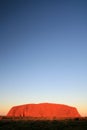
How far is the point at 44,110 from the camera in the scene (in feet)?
Answer: 492

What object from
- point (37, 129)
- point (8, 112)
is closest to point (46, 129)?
point (37, 129)

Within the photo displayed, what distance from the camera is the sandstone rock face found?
148 meters

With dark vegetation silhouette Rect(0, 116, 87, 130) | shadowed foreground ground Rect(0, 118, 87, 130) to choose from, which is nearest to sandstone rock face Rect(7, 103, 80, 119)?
dark vegetation silhouette Rect(0, 116, 87, 130)

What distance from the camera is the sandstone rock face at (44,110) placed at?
487 feet

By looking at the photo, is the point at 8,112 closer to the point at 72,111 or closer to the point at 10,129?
the point at 72,111

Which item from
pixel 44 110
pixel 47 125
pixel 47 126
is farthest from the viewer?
pixel 44 110

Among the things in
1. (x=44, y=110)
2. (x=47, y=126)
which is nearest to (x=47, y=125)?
(x=47, y=126)

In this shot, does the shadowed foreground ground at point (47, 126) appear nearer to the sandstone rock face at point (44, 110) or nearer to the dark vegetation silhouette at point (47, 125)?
the dark vegetation silhouette at point (47, 125)

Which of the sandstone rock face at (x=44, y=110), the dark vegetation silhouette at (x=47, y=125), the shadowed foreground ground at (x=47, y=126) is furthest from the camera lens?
the sandstone rock face at (x=44, y=110)

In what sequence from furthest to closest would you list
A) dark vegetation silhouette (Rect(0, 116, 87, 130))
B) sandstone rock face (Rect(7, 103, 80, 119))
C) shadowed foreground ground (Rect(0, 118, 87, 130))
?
sandstone rock face (Rect(7, 103, 80, 119)) < dark vegetation silhouette (Rect(0, 116, 87, 130)) < shadowed foreground ground (Rect(0, 118, 87, 130))

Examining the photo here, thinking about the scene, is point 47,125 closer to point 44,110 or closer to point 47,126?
point 47,126

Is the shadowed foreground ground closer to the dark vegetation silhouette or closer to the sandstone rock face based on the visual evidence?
the dark vegetation silhouette

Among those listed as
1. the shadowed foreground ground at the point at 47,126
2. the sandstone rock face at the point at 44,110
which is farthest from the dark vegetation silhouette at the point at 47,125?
the sandstone rock face at the point at 44,110

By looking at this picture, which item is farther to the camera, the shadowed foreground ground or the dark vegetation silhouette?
the dark vegetation silhouette
